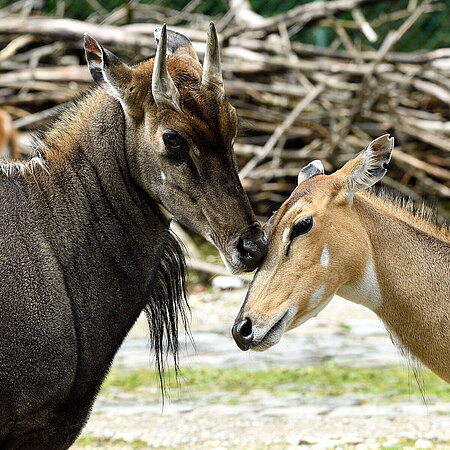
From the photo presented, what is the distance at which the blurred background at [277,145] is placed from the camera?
644cm

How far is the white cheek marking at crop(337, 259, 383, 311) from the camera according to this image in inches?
182

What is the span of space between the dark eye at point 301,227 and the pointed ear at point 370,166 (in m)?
0.27

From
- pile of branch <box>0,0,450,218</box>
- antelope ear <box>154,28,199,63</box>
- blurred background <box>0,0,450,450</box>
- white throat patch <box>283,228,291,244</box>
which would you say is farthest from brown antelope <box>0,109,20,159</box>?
white throat patch <box>283,228,291,244</box>

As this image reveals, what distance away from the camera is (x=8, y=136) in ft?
35.0

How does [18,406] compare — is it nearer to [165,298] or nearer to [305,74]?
[165,298]

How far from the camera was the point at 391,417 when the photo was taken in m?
6.20

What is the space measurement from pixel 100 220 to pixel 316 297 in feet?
3.76

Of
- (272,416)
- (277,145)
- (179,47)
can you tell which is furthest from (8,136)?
(179,47)

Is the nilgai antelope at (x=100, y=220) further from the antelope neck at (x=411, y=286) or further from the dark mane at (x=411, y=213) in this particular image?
the dark mane at (x=411, y=213)

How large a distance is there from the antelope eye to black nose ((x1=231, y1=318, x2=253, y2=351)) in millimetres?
906

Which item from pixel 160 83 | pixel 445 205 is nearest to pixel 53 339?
pixel 160 83

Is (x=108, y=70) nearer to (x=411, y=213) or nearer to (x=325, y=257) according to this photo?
(x=325, y=257)

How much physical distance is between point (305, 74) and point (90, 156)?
677 centimetres

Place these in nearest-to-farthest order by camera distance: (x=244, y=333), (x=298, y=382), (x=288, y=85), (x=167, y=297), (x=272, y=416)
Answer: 1. (x=244, y=333)
2. (x=167, y=297)
3. (x=272, y=416)
4. (x=298, y=382)
5. (x=288, y=85)
